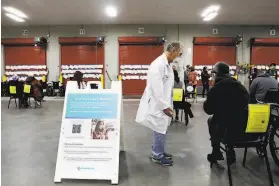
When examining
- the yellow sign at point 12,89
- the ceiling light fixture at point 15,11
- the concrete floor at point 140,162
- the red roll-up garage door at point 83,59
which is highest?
the ceiling light fixture at point 15,11

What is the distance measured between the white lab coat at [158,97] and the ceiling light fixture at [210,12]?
713 cm

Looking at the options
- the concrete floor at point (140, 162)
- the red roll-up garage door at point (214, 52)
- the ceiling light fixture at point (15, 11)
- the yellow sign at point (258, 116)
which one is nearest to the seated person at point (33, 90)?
the ceiling light fixture at point (15, 11)

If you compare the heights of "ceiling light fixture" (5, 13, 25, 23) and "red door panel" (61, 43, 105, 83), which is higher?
"ceiling light fixture" (5, 13, 25, 23)

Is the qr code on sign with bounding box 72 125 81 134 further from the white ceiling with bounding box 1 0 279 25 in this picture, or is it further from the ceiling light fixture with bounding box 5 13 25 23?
the ceiling light fixture with bounding box 5 13 25 23

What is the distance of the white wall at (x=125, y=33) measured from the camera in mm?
13312

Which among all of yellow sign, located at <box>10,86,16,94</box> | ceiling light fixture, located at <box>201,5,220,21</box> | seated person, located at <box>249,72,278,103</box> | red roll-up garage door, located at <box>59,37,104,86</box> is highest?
ceiling light fixture, located at <box>201,5,220,21</box>

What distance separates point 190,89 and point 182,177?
6.57m

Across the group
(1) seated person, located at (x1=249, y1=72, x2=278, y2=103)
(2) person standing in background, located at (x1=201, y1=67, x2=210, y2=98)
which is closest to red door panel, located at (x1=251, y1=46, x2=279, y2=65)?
(2) person standing in background, located at (x1=201, y1=67, x2=210, y2=98)

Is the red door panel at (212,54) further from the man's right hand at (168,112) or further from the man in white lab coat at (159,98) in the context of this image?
the man's right hand at (168,112)

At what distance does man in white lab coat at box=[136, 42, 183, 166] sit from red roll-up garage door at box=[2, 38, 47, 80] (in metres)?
11.2

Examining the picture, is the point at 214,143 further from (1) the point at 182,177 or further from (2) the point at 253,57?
(2) the point at 253,57

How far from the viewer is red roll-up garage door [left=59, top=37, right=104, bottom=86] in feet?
43.8

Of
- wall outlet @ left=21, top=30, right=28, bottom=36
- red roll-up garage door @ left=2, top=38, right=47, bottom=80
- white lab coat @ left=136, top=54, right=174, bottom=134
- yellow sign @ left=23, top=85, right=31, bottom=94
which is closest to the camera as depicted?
white lab coat @ left=136, top=54, right=174, bottom=134

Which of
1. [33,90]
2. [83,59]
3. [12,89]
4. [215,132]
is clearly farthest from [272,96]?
[83,59]
